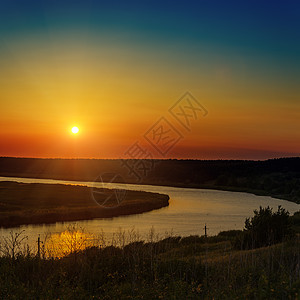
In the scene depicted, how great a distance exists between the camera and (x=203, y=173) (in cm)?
12231

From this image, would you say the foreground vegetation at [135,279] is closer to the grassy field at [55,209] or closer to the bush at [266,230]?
the bush at [266,230]

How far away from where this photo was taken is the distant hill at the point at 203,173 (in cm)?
9469

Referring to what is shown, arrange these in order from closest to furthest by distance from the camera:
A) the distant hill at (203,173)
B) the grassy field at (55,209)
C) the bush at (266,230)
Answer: the bush at (266,230) → the grassy field at (55,209) → the distant hill at (203,173)

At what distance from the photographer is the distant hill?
94688 mm

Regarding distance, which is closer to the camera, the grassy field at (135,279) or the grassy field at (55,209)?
the grassy field at (135,279)

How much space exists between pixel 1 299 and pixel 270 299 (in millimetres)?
4284

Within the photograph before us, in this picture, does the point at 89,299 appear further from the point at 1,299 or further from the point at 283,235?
the point at 283,235

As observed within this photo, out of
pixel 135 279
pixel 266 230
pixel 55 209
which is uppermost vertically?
pixel 135 279

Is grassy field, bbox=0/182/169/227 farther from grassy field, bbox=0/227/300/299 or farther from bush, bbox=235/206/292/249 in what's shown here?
grassy field, bbox=0/227/300/299

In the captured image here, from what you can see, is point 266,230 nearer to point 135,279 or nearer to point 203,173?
point 135,279

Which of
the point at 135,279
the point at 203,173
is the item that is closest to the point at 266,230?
the point at 135,279

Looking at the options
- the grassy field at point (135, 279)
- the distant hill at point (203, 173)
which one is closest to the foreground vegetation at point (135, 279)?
the grassy field at point (135, 279)

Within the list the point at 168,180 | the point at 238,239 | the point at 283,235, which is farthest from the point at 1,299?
the point at 168,180

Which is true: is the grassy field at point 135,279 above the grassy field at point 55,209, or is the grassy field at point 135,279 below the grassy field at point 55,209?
above
